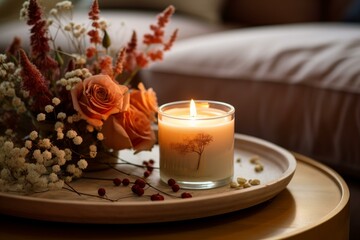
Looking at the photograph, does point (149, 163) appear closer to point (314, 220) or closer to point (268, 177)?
point (268, 177)

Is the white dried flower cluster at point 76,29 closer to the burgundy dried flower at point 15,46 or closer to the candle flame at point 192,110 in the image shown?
the burgundy dried flower at point 15,46

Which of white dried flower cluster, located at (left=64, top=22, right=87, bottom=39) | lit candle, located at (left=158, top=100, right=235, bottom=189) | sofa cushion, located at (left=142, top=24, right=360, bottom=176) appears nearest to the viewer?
lit candle, located at (left=158, top=100, right=235, bottom=189)

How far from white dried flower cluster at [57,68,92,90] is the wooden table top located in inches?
8.4

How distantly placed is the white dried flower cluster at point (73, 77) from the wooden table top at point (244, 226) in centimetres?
21

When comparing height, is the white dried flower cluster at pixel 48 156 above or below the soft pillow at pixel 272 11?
below

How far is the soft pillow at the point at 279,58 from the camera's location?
4.88 feet

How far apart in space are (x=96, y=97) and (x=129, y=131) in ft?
0.34

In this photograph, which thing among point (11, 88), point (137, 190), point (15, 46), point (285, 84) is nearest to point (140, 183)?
point (137, 190)

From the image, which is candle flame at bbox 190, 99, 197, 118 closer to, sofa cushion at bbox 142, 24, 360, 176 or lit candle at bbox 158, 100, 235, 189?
lit candle at bbox 158, 100, 235, 189

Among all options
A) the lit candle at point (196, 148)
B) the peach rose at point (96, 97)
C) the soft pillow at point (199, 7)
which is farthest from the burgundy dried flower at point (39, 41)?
the soft pillow at point (199, 7)

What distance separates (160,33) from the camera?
1.20 m

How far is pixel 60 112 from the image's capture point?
3.39 feet

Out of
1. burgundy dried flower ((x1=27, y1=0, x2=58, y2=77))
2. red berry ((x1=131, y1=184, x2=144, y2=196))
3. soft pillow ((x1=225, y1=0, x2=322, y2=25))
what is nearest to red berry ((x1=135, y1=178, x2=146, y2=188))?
red berry ((x1=131, y1=184, x2=144, y2=196))

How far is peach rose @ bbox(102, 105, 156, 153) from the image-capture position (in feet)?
3.44
